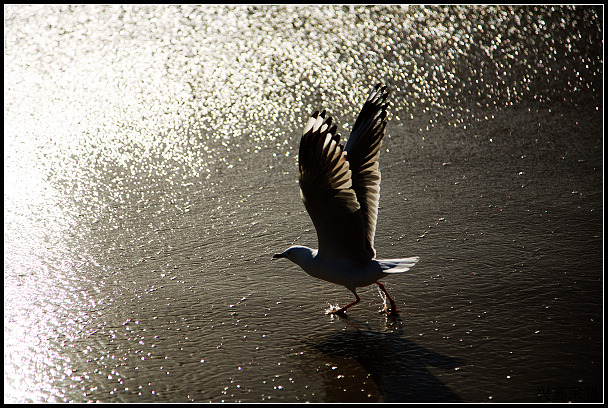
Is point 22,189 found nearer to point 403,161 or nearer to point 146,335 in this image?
point 146,335

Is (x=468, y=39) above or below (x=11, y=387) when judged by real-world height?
above

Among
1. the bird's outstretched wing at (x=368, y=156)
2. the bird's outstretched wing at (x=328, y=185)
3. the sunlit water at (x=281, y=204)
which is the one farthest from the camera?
the bird's outstretched wing at (x=368, y=156)

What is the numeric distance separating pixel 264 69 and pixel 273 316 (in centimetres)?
400

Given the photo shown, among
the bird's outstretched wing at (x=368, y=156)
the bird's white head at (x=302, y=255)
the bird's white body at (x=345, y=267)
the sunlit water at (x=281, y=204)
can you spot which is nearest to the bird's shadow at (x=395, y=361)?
the sunlit water at (x=281, y=204)

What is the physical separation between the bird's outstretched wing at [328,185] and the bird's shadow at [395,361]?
1.68ft

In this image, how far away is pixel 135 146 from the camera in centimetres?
617

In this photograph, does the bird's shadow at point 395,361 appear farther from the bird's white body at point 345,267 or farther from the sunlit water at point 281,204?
the bird's white body at point 345,267

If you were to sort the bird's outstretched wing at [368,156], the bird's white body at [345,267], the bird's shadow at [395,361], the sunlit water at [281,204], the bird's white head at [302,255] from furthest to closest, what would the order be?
1. the bird's outstretched wing at [368,156]
2. the bird's white head at [302,255]
3. the bird's white body at [345,267]
4. the sunlit water at [281,204]
5. the bird's shadow at [395,361]

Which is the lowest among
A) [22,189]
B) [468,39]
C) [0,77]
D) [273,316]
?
[273,316]

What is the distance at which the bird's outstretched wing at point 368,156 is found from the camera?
4039mm

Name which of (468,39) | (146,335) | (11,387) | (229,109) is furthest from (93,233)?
(468,39)

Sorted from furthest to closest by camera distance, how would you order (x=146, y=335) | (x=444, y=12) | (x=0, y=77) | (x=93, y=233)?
1. (x=444, y=12)
2. (x=0, y=77)
3. (x=93, y=233)
4. (x=146, y=335)

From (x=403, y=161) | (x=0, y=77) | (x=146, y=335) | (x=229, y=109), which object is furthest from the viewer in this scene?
(x=0, y=77)

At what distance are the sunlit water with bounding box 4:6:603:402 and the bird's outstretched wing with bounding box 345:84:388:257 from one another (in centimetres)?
49
